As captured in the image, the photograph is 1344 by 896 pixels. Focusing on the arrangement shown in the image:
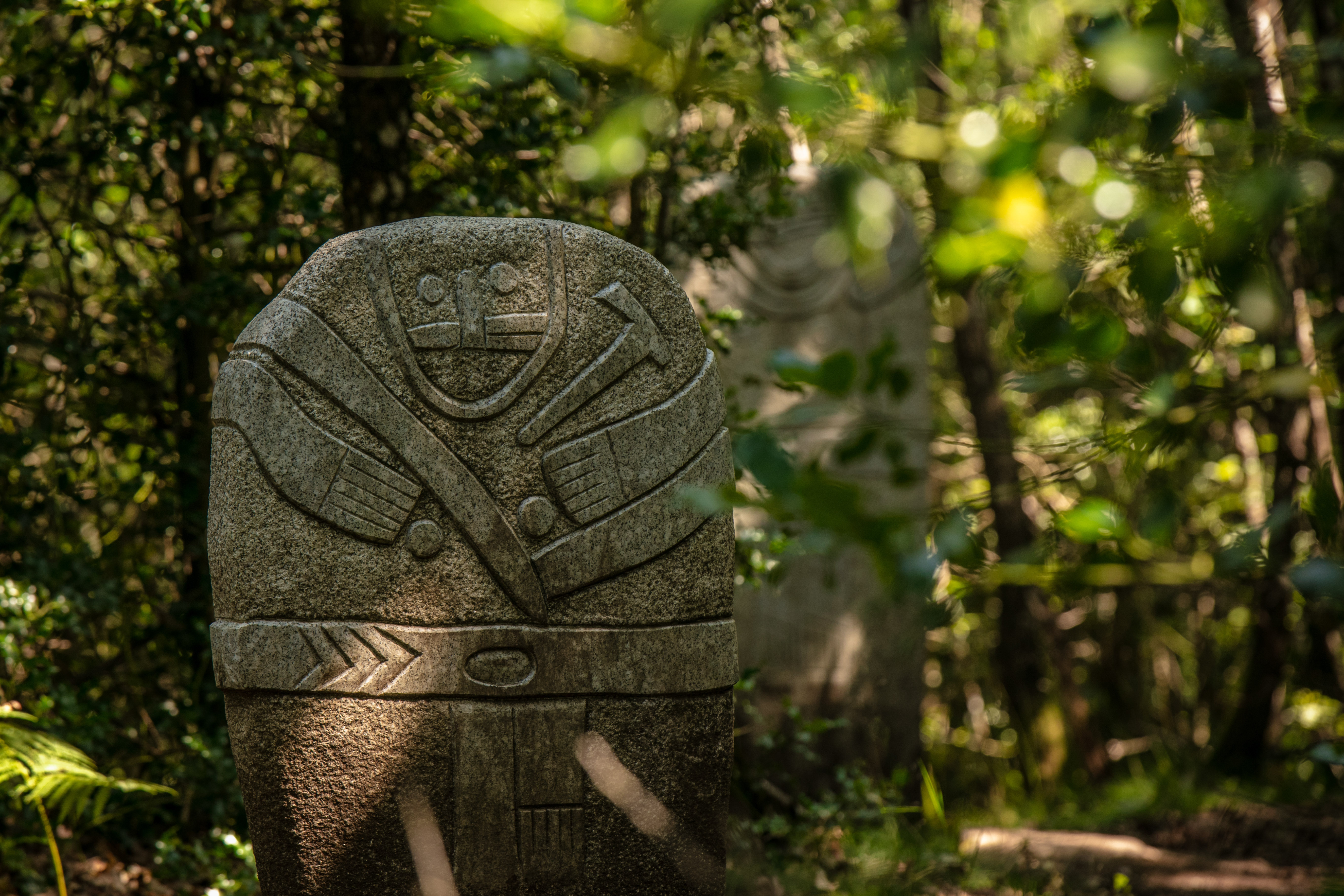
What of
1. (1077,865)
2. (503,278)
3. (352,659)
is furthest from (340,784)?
(1077,865)

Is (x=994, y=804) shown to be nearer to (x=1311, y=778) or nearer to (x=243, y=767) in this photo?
(x=1311, y=778)

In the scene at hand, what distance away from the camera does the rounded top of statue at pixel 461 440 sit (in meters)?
2.15

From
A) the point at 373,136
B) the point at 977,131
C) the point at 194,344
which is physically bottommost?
the point at 977,131

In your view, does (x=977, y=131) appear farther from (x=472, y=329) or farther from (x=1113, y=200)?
(x=472, y=329)

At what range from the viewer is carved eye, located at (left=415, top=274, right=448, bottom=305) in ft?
7.24

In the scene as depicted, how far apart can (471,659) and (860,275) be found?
5.77ft

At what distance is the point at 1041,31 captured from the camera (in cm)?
71

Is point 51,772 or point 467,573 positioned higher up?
point 467,573

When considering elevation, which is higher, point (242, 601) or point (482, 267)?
point (482, 267)

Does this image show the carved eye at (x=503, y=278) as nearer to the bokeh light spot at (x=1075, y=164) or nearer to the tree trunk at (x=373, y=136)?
the tree trunk at (x=373, y=136)

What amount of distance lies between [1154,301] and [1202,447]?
5307 millimetres

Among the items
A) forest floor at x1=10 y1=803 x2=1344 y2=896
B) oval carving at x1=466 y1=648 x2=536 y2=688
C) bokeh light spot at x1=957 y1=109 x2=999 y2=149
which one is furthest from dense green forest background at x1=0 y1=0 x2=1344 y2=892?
oval carving at x1=466 y1=648 x2=536 y2=688

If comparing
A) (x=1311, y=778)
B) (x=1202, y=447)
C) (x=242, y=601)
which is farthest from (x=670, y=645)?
(x=1202, y=447)

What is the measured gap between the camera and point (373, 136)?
305cm
